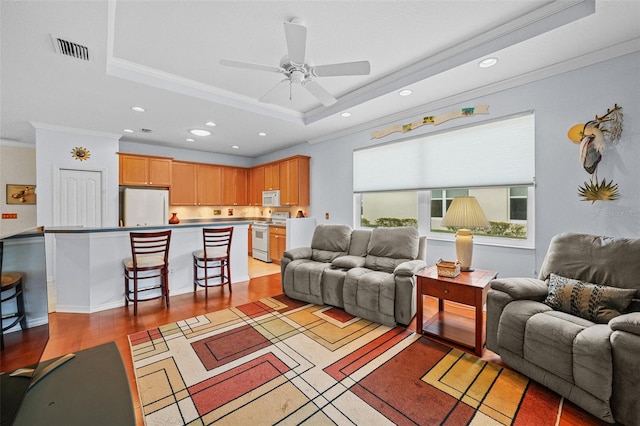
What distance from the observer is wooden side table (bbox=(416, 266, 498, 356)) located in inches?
90.9

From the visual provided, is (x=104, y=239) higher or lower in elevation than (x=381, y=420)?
higher

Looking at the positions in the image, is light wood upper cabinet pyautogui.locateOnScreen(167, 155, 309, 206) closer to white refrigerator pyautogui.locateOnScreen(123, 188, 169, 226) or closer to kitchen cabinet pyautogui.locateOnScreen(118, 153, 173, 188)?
kitchen cabinet pyautogui.locateOnScreen(118, 153, 173, 188)

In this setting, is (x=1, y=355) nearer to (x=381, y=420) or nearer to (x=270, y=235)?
(x=381, y=420)

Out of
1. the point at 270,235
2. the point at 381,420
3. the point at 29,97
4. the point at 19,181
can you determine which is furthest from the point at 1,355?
the point at 19,181

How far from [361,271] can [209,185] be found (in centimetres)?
503

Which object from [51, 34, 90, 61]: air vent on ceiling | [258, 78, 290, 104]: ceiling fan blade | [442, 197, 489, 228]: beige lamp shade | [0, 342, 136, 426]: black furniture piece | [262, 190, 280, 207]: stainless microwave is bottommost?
[0, 342, 136, 426]: black furniture piece

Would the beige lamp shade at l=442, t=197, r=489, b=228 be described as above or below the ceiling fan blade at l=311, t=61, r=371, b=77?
below

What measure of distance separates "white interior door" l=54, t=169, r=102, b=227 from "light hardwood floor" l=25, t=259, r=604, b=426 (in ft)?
7.82

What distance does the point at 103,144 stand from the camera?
512 cm

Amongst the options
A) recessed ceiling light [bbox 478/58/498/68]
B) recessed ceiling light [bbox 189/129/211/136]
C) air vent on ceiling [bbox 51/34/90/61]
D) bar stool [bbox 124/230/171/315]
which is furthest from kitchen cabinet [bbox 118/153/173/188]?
recessed ceiling light [bbox 478/58/498/68]

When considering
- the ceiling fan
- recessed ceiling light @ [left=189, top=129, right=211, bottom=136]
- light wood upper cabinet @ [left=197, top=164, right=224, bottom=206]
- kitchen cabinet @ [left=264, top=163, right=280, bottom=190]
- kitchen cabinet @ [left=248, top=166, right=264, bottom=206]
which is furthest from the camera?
kitchen cabinet @ [left=248, top=166, right=264, bottom=206]

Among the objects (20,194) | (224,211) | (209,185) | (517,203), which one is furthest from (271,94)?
(20,194)

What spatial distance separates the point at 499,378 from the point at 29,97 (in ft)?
19.0

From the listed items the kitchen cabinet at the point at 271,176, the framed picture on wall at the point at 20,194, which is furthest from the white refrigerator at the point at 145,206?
the kitchen cabinet at the point at 271,176
